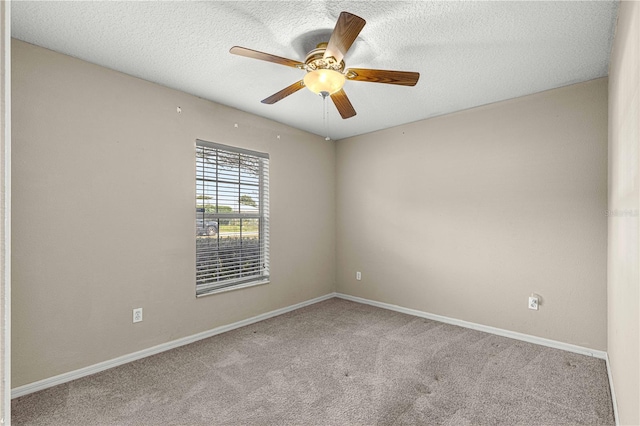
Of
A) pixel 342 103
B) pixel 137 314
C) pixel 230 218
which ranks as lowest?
pixel 137 314

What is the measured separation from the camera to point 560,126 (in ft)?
9.77

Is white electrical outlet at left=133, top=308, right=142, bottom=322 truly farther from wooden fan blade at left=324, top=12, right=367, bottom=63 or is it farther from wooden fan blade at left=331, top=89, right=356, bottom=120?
wooden fan blade at left=324, top=12, right=367, bottom=63

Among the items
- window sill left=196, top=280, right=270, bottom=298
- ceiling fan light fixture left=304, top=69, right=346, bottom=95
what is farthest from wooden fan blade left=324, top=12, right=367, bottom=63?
window sill left=196, top=280, right=270, bottom=298

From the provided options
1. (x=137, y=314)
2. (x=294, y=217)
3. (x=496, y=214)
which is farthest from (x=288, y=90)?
(x=496, y=214)

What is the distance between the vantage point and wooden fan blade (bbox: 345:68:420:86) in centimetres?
205

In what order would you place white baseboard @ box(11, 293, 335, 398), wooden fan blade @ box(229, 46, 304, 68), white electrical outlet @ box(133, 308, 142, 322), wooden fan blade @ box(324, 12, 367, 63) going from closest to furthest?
wooden fan blade @ box(324, 12, 367, 63), wooden fan blade @ box(229, 46, 304, 68), white baseboard @ box(11, 293, 335, 398), white electrical outlet @ box(133, 308, 142, 322)

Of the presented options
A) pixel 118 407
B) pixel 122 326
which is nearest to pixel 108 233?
pixel 122 326

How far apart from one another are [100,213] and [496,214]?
3.72 meters

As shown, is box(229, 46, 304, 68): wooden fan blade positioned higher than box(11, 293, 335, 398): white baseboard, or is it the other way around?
box(229, 46, 304, 68): wooden fan blade

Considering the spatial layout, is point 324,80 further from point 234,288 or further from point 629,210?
point 234,288

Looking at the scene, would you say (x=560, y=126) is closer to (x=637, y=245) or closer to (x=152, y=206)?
(x=637, y=245)

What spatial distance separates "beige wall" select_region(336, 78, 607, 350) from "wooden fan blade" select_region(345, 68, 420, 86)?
1781mm

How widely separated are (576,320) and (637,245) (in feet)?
6.72

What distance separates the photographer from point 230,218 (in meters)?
3.57
